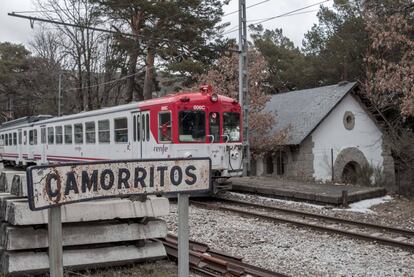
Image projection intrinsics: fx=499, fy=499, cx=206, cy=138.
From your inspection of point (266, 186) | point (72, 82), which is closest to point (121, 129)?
point (266, 186)

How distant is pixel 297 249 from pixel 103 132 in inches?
386

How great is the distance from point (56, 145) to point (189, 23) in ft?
39.8

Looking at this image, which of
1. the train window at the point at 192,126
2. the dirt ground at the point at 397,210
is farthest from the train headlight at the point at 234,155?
the dirt ground at the point at 397,210

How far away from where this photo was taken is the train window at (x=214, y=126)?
13.9m

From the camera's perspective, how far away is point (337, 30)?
40062 mm

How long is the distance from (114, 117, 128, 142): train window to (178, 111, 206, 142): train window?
2441 millimetres

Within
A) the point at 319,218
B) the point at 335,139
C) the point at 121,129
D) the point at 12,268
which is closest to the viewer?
the point at 12,268

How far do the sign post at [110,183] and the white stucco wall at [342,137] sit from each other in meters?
23.3

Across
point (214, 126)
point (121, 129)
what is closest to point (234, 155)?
point (214, 126)

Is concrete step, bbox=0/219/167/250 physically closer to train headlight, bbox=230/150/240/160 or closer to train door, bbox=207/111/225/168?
train door, bbox=207/111/225/168

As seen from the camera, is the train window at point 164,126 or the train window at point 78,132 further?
the train window at point 78,132

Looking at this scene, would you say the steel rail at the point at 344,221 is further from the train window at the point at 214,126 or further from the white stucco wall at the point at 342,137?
the white stucco wall at the point at 342,137

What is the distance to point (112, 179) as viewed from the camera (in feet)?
13.8

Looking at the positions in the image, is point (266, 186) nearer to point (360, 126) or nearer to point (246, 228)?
point (246, 228)
